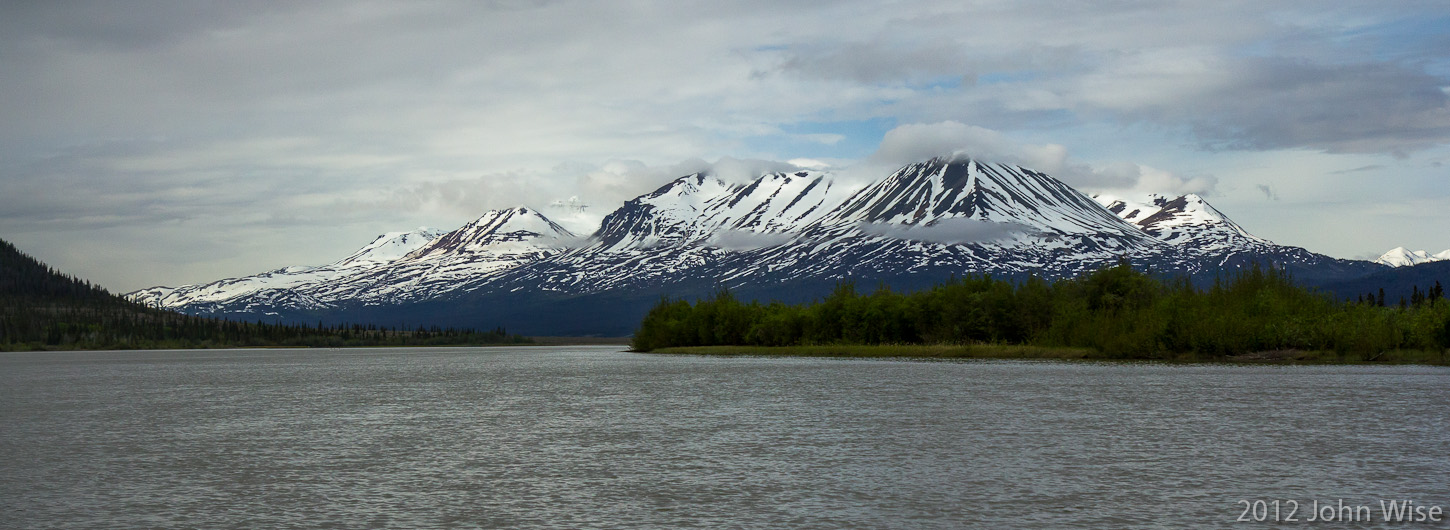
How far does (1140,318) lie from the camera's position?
12900 cm

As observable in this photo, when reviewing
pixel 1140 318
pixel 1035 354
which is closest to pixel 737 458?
pixel 1140 318

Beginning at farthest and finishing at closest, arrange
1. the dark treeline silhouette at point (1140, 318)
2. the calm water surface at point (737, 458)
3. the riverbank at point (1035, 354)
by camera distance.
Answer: the dark treeline silhouette at point (1140, 318)
the riverbank at point (1035, 354)
the calm water surface at point (737, 458)

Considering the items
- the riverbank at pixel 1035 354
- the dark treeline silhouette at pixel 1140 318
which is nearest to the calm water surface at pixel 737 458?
the riverbank at pixel 1035 354

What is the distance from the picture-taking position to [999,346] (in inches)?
5738

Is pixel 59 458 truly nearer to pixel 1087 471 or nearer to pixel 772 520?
pixel 772 520

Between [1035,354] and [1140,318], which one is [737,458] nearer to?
[1140,318]

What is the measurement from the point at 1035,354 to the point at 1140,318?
1493 cm

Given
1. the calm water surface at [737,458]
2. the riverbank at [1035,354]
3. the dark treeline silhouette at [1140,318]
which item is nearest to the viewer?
the calm water surface at [737,458]

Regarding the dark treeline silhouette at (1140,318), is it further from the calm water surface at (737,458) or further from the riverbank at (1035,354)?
the calm water surface at (737,458)

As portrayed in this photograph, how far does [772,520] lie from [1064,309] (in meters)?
120

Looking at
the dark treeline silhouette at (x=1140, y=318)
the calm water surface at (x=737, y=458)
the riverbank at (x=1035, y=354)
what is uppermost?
the dark treeline silhouette at (x=1140, y=318)

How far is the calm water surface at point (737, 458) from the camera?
29719mm

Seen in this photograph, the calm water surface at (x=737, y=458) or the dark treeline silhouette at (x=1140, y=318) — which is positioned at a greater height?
the dark treeline silhouette at (x=1140, y=318)

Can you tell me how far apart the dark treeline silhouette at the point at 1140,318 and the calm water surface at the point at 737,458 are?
40015 millimetres
